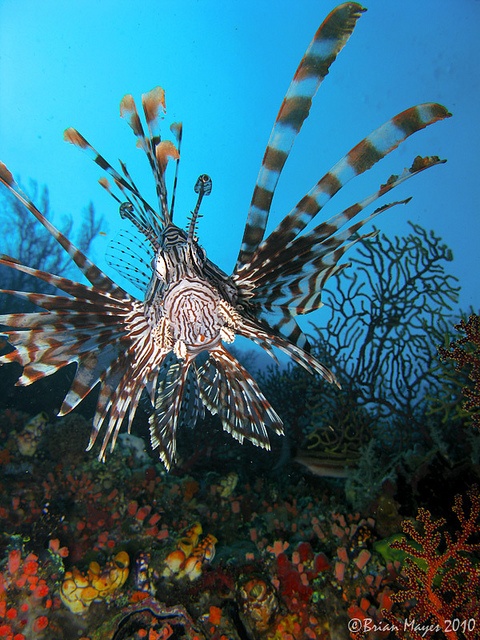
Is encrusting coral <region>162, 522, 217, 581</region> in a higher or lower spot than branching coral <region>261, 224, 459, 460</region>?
lower

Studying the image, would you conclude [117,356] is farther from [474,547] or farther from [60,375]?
[60,375]

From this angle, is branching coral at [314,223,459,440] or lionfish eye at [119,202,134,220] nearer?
lionfish eye at [119,202,134,220]

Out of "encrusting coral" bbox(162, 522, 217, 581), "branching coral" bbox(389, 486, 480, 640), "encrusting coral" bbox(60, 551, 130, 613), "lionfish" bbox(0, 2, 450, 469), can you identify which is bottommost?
"encrusting coral" bbox(60, 551, 130, 613)

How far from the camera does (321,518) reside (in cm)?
453

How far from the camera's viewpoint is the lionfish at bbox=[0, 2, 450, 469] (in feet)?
7.64

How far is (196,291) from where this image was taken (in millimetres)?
2473

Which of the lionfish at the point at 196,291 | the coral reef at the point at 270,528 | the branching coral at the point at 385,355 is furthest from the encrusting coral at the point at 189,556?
the branching coral at the point at 385,355

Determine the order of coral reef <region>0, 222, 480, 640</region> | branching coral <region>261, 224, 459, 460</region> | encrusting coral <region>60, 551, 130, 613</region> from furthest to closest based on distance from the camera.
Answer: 1. branching coral <region>261, 224, 459, 460</region>
2. encrusting coral <region>60, 551, 130, 613</region>
3. coral reef <region>0, 222, 480, 640</region>

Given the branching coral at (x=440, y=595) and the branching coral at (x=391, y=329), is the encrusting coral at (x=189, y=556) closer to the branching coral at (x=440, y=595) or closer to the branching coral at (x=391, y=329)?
the branching coral at (x=440, y=595)

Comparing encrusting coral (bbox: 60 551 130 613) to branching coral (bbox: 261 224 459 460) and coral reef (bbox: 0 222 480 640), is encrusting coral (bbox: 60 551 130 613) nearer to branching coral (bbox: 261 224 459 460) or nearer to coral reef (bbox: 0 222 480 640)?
coral reef (bbox: 0 222 480 640)

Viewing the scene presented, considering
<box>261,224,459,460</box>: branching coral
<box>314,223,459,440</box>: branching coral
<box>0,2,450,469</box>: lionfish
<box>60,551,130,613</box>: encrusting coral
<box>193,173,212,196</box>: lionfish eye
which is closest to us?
<box>0,2,450,469</box>: lionfish

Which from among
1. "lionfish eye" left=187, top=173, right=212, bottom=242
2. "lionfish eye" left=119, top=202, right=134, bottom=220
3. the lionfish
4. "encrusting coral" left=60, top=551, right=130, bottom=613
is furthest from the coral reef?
"lionfish eye" left=119, top=202, right=134, bottom=220

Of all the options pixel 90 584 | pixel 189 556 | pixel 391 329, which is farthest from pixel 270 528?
pixel 391 329

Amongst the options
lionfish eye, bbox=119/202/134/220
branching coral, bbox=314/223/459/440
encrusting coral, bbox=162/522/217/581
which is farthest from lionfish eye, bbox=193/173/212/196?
branching coral, bbox=314/223/459/440
